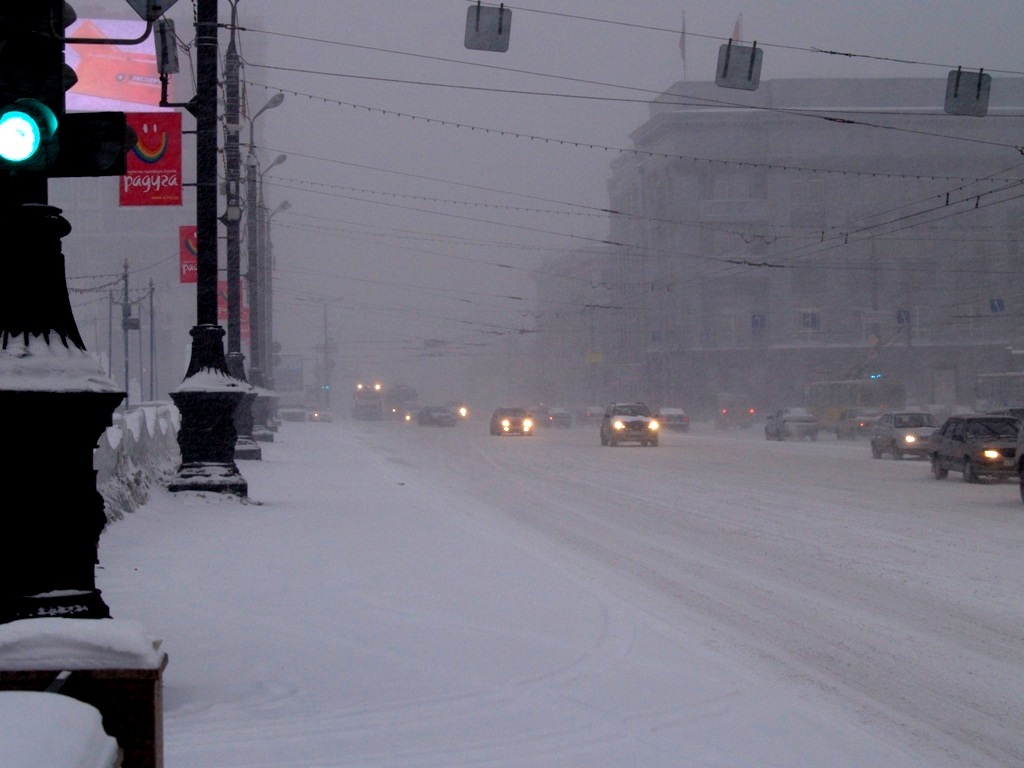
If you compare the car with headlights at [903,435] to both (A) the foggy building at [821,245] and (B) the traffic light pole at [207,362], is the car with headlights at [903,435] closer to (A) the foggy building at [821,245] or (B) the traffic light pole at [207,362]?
(B) the traffic light pole at [207,362]

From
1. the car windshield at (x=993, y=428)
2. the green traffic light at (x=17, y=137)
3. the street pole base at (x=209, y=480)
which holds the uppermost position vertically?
the green traffic light at (x=17, y=137)

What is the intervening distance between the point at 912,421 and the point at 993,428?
10936mm

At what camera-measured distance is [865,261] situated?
8575 cm

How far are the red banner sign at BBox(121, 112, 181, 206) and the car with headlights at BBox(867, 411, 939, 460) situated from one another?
22.7m

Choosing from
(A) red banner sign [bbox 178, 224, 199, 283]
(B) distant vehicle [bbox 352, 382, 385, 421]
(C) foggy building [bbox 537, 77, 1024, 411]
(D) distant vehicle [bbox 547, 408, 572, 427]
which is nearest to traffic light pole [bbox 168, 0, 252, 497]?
(A) red banner sign [bbox 178, 224, 199, 283]

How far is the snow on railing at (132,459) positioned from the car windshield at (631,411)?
23018mm

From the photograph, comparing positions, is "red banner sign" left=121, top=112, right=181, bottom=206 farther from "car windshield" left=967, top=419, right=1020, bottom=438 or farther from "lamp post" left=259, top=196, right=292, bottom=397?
"lamp post" left=259, top=196, right=292, bottom=397

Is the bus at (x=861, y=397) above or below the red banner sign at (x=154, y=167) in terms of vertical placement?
below

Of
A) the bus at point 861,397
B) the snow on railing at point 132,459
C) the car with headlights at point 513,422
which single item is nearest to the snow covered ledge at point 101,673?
the snow on railing at point 132,459

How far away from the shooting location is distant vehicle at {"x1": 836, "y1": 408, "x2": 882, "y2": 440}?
2194 inches

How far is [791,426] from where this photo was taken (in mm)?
53375

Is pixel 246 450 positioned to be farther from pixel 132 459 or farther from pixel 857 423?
pixel 857 423

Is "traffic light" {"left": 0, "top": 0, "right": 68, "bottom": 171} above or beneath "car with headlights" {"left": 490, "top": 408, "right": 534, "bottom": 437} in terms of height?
above

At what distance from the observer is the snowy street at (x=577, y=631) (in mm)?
6086
